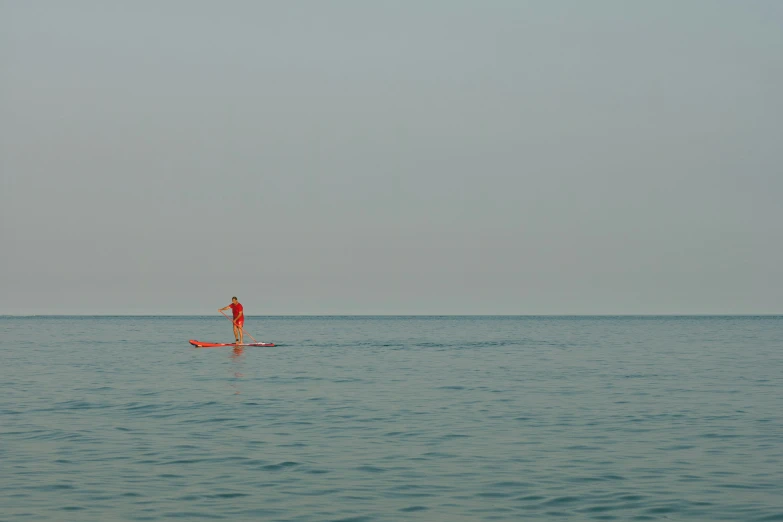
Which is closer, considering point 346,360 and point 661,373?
Result: point 661,373

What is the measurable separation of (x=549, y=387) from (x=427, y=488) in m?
18.0

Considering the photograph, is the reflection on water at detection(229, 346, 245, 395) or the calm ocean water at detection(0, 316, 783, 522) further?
the reflection on water at detection(229, 346, 245, 395)

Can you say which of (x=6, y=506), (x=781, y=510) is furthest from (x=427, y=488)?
(x=6, y=506)

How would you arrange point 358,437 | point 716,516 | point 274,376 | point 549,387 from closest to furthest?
point 716,516, point 358,437, point 549,387, point 274,376

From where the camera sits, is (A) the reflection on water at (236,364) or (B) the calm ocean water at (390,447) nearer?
(B) the calm ocean water at (390,447)

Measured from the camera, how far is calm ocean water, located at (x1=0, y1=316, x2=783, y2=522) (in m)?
13.7

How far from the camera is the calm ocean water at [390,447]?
1366 centimetres

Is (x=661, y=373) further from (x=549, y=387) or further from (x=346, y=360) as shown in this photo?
(x=346, y=360)

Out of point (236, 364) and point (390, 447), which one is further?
point (236, 364)

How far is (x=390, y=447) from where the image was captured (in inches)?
736

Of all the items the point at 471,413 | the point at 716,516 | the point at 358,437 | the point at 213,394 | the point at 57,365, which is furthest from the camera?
the point at 57,365

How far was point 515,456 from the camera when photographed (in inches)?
695

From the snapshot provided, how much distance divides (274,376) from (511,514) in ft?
80.9

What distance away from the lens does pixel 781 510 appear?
13.3 meters
